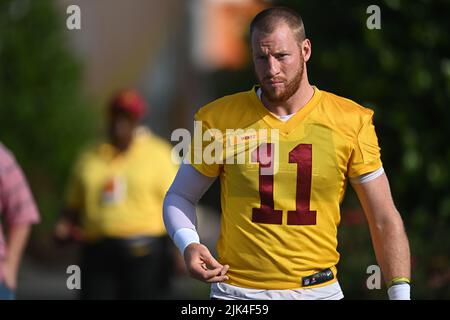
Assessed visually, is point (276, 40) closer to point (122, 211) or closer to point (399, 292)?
point (399, 292)

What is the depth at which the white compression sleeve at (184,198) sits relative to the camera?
16.3 feet

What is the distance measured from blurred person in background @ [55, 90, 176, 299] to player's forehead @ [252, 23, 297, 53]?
428 cm

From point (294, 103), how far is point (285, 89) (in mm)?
128

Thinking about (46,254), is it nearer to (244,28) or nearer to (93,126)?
(93,126)

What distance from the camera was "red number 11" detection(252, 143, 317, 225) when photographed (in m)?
4.80

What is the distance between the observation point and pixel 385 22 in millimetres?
9328

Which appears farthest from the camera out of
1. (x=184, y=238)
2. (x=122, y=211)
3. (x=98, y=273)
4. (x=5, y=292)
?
(x=122, y=211)

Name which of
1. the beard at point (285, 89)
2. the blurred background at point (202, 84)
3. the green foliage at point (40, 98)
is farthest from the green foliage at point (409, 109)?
the green foliage at point (40, 98)

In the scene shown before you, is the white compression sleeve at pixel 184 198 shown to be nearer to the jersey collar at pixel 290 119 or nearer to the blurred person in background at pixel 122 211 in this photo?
the jersey collar at pixel 290 119

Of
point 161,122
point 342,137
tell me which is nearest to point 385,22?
point 342,137

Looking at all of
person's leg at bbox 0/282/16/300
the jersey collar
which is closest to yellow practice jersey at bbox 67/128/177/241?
person's leg at bbox 0/282/16/300

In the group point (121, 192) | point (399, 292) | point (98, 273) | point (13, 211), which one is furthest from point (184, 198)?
point (121, 192)

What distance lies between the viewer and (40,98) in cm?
1435

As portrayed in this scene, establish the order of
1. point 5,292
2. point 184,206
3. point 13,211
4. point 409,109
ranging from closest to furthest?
point 184,206 < point 5,292 < point 13,211 < point 409,109
